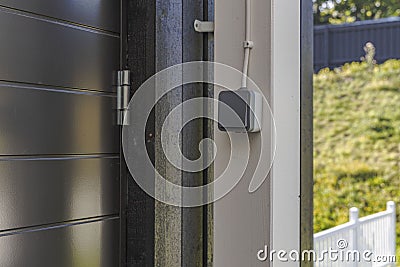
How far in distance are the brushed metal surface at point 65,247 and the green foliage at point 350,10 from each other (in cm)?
372

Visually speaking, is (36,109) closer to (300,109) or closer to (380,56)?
(300,109)

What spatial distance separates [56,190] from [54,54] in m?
0.19

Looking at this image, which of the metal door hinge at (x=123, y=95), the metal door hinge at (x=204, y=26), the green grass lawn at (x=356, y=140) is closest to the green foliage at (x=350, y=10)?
the green grass lawn at (x=356, y=140)

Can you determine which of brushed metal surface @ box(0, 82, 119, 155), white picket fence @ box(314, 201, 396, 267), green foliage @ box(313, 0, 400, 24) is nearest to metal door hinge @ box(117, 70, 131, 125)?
brushed metal surface @ box(0, 82, 119, 155)

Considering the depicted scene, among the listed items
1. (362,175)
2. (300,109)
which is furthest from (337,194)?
(300,109)

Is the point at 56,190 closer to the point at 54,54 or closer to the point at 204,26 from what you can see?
the point at 54,54

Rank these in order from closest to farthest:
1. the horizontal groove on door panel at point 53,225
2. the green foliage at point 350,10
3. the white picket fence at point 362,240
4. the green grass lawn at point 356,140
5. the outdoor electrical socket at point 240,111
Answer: the horizontal groove on door panel at point 53,225 → the outdoor electrical socket at point 240,111 → the white picket fence at point 362,240 → the green grass lawn at point 356,140 → the green foliage at point 350,10

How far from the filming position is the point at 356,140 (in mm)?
3729

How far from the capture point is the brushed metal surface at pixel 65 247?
0.73 metres

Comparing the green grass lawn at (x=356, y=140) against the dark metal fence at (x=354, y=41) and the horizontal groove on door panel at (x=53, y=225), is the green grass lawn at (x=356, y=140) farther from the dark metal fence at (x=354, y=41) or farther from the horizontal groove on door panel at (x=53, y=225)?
the horizontal groove on door panel at (x=53, y=225)

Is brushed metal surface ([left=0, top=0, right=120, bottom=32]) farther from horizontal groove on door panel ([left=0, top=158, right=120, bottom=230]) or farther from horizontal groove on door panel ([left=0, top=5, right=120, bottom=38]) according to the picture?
horizontal groove on door panel ([left=0, top=158, right=120, bottom=230])

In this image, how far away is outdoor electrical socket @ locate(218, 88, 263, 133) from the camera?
0.86 m

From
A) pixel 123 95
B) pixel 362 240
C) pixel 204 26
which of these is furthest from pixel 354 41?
pixel 123 95

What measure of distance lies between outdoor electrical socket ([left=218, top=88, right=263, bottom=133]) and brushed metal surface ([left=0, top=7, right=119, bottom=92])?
17 cm
